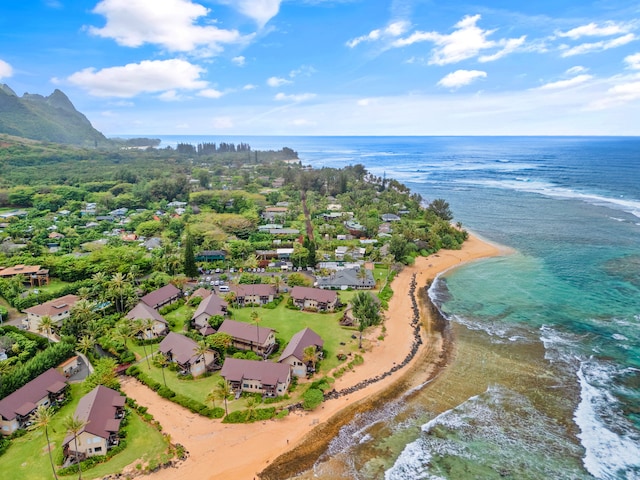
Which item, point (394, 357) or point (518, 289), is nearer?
point (394, 357)

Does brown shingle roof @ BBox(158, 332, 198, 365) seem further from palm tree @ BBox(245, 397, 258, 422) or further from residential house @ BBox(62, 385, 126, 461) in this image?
palm tree @ BBox(245, 397, 258, 422)

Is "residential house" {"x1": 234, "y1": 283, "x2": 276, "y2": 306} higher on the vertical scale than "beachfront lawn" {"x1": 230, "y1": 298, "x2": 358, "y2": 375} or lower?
higher

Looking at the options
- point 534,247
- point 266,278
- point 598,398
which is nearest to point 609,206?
point 534,247

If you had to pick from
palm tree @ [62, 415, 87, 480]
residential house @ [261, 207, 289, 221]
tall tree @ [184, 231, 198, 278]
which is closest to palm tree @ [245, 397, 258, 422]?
palm tree @ [62, 415, 87, 480]

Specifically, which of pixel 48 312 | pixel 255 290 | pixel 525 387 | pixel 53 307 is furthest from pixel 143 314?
pixel 525 387

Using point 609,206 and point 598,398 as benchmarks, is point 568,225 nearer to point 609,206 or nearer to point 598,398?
point 609,206

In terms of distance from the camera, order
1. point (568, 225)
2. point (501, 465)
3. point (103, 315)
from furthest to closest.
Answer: point (568, 225) < point (103, 315) < point (501, 465)
